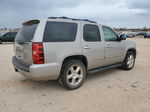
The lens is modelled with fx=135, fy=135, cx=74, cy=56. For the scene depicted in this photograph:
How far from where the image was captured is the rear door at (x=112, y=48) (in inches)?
175

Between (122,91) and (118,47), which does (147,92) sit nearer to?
(122,91)

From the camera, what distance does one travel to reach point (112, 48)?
457 centimetres

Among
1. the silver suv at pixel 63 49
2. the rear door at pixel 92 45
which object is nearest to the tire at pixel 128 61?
the silver suv at pixel 63 49

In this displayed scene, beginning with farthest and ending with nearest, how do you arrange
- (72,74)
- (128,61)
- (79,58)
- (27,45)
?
(128,61) → (79,58) → (72,74) → (27,45)

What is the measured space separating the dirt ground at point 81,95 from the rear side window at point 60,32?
55.4 inches

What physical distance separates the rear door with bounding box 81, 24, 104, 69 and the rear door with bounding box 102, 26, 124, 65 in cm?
27

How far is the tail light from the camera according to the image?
9.69 ft

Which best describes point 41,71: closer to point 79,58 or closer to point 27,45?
point 27,45

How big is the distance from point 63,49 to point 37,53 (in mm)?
652

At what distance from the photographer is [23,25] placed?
12.9 feet

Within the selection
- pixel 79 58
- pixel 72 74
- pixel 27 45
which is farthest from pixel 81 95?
pixel 27 45

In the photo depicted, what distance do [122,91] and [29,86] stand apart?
2.62 m

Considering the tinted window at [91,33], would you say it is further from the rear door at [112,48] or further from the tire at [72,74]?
the tire at [72,74]

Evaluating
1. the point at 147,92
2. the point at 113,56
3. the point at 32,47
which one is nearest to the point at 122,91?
the point at 147,92
